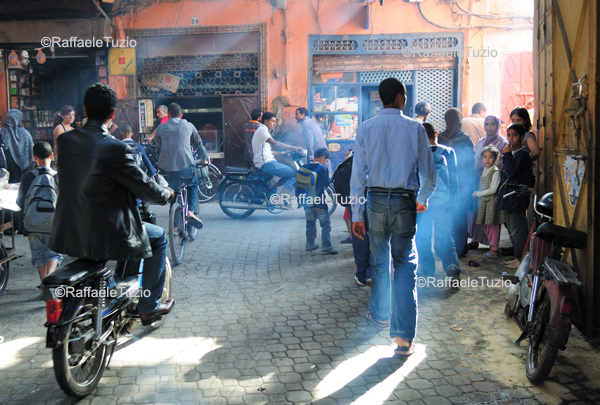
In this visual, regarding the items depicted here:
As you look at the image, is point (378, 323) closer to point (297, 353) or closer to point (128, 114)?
point (297, 353)

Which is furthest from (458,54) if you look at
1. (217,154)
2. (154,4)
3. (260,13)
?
(154,4)

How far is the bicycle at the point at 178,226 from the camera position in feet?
21.6

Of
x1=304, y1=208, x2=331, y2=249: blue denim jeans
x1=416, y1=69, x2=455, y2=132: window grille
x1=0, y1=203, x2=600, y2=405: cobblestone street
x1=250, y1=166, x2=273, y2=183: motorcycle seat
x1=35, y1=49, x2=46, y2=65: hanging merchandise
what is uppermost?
x1=35, y1=49, x2=46, y2=65: hanging merchandise

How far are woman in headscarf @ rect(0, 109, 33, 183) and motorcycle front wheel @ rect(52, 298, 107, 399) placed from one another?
7.12 metres

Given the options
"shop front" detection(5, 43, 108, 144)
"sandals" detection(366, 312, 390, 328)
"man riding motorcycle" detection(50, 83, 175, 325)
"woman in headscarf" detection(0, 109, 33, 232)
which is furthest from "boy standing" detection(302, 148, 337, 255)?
"shop front" detection(5, 43, 108, 144)

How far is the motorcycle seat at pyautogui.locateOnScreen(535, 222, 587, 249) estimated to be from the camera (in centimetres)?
387

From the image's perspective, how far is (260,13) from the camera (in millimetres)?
13180

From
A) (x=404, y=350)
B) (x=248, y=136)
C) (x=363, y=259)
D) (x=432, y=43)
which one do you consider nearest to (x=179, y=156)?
(x=363, y=259)

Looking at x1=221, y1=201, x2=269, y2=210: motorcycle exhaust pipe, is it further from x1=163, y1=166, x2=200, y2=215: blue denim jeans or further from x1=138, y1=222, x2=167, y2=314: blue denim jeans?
x1=138, y1=222, x2=167, y2=314: blue denim jeans

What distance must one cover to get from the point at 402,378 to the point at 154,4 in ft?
39.9

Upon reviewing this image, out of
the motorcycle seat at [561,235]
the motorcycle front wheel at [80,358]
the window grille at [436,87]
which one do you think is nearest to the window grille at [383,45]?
the window grille at [436,87]

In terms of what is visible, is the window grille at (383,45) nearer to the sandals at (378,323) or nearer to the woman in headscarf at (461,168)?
the woman in headscarf at (461,168)

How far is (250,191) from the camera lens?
9.70 meters

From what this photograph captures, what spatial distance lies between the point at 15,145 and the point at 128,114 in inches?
170
